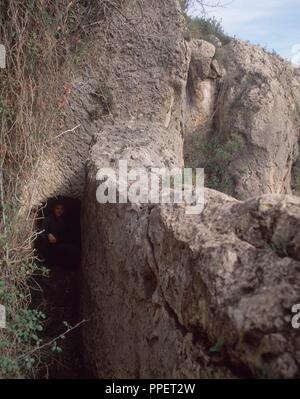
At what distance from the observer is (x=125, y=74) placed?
22.9ft

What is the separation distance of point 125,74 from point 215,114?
6.76 m

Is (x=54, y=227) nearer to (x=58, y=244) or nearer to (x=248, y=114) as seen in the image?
(x=58, y=244)

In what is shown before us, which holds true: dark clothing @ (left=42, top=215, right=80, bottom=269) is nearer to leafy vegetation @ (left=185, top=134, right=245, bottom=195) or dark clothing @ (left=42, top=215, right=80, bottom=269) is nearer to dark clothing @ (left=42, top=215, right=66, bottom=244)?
dark clothing @ (left=42, top=215, right=66, bottom=244)

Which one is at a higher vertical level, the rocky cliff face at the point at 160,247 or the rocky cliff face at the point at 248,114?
the rocky cliff face at the point at 248,114

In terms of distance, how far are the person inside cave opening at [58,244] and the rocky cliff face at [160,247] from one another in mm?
350

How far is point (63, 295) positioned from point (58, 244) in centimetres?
67

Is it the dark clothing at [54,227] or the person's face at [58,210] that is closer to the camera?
the person's face at [58,210]

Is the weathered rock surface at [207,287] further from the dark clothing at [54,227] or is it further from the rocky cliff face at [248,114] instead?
the rocky cliff face at [248,114]

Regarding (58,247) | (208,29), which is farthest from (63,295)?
(208,29)

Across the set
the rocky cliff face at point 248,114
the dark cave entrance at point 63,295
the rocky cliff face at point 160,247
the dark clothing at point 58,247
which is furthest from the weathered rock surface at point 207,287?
the rocky cliff face at point 248,114

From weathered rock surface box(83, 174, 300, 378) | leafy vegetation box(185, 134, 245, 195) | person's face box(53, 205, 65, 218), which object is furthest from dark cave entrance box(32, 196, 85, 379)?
leafy vegetation box(185, 134, 245, 195)

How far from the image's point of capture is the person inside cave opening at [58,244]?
6332 millimetres
